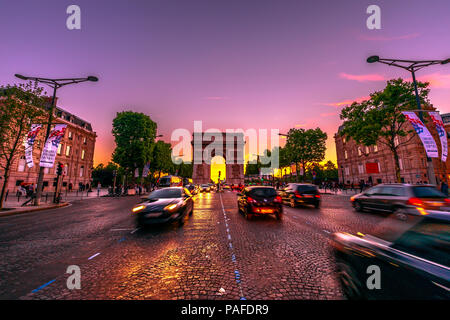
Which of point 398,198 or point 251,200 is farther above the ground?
point 398,198

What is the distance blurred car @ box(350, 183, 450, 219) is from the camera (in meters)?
7.56

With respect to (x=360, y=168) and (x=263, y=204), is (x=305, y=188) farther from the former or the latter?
(x=360, y=168)

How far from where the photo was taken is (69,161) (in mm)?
39438

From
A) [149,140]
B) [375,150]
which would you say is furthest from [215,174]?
[375,150]

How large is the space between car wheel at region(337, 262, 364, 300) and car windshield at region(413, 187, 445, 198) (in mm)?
8060

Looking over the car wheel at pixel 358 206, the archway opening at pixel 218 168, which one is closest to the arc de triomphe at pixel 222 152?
the archway opening at pixel 218 168

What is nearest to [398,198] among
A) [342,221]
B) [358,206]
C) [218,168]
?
[358,206]

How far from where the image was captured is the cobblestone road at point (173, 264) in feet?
9.37

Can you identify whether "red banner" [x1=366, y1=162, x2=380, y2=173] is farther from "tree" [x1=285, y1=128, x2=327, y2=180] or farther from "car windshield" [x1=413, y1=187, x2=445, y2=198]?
"car windshield" [x1=413, y1=187, x2=445, y2=198]

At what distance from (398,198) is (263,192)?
5.91 m

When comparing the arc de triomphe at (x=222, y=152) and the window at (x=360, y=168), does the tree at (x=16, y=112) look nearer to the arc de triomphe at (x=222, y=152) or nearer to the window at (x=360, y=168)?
the arc de triomphe at (x=222, y=152)

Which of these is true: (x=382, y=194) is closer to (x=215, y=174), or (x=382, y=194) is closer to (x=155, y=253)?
(x=155, y=253)

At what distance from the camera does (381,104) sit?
21.2 meters
